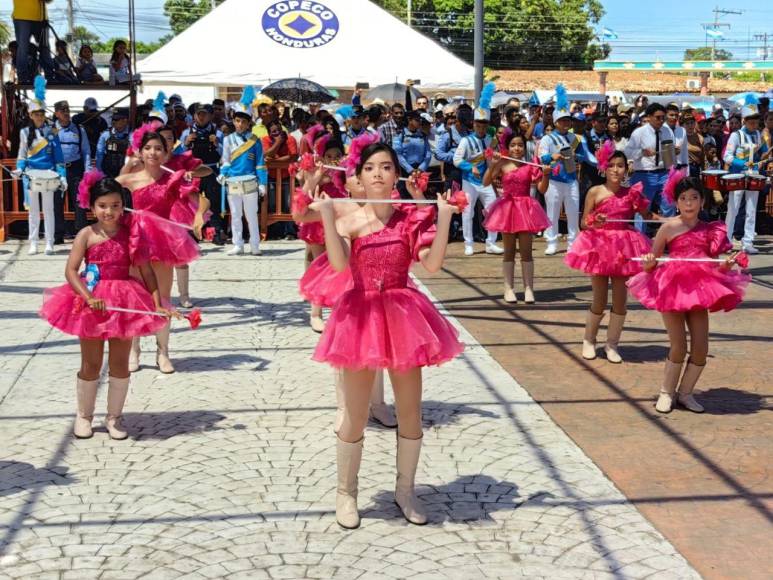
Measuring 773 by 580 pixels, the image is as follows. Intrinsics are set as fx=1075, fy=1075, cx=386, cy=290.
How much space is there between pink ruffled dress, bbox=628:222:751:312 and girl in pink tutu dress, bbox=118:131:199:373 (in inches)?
142

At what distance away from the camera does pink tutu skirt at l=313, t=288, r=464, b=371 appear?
4.97 metres

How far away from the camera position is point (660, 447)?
6551mm

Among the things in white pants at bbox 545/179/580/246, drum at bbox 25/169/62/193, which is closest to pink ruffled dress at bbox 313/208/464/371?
white pants at bbox 545/179/580/246

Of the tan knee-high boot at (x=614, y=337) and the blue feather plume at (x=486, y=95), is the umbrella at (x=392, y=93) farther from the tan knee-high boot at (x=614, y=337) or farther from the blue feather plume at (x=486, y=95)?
the tan knee-high boot at (x=614, y=337)

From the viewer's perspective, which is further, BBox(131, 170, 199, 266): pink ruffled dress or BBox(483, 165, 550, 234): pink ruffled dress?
BBox(483, 165, 550, 234): pink ruffled dress

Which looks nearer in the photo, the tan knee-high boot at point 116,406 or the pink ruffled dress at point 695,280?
the tan knee-high boot at point 116,406

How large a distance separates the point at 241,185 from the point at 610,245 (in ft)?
23.2

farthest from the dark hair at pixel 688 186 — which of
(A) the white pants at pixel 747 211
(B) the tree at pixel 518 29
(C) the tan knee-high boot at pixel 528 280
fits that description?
(B) the tree at pixel 518 29

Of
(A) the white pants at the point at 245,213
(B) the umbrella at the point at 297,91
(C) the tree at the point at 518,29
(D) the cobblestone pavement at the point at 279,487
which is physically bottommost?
(D) the cobblestone pavement at the point at 279,487

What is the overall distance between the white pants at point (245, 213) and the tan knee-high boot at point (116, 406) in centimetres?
808

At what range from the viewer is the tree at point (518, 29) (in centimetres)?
6800

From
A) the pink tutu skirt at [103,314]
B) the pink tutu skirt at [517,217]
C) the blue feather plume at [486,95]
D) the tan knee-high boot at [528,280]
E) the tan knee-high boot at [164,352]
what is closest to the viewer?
the pink tutu skirt at [103,314]

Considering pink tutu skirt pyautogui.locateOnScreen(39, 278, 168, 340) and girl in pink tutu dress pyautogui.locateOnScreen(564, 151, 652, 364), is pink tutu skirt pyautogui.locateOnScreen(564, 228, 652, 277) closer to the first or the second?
girl in pink tutu dress pyautogui.locateOnScreen(564, 151, 652, 364)

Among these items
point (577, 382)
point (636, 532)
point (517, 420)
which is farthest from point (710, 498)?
point (577, 382)
